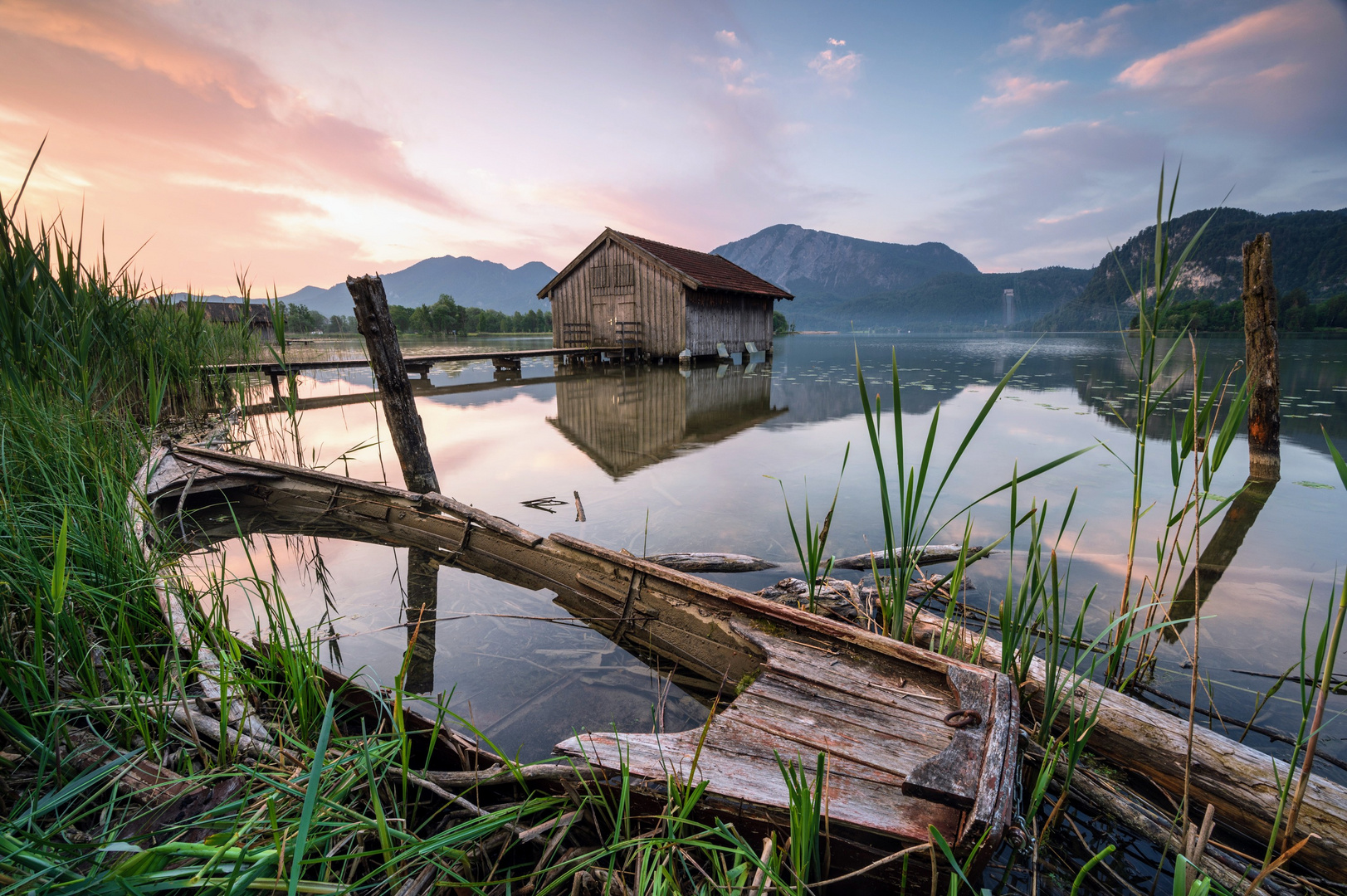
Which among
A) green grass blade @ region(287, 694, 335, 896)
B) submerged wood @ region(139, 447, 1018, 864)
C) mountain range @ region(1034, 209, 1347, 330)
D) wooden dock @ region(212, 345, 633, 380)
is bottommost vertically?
submerged wood @ region(139, 447, 1018, 864)

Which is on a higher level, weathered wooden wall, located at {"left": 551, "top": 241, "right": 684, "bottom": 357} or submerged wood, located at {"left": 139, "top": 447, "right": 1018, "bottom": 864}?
weathered wooden wall, located at {"left": 551, "top": 241, "right": 684, "bottom": 357}

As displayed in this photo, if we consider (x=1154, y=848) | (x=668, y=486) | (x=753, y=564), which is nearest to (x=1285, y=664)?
(x=1154, y=848)

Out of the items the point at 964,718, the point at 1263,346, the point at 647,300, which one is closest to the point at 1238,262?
the point at 647,300

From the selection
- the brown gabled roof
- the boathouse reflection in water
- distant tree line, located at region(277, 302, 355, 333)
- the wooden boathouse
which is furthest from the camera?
the wooden boathouse

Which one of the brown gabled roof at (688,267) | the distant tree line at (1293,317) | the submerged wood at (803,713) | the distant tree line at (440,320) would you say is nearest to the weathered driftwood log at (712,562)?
the submerged wood at (803,713)

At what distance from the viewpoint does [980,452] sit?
727cm

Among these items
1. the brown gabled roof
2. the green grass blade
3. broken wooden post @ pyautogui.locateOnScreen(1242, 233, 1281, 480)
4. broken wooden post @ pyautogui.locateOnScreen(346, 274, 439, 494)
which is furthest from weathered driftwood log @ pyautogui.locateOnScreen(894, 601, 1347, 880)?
the brown gabled roof

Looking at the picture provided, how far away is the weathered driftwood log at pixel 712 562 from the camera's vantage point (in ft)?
11.4

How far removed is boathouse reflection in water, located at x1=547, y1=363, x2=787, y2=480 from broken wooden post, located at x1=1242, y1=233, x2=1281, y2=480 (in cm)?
583

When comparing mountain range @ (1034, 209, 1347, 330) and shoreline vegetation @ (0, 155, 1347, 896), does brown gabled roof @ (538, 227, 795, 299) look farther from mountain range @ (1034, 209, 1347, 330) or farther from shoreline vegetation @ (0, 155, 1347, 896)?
mountain range @ (1034, 209, 1347, 330)

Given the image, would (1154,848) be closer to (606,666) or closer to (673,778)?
(673,778)

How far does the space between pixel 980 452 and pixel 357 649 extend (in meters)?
7.51

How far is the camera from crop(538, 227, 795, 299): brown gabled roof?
1867cm

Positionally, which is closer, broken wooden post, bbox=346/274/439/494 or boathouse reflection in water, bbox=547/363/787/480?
broken wooden post, bbox=346/274/439/494
